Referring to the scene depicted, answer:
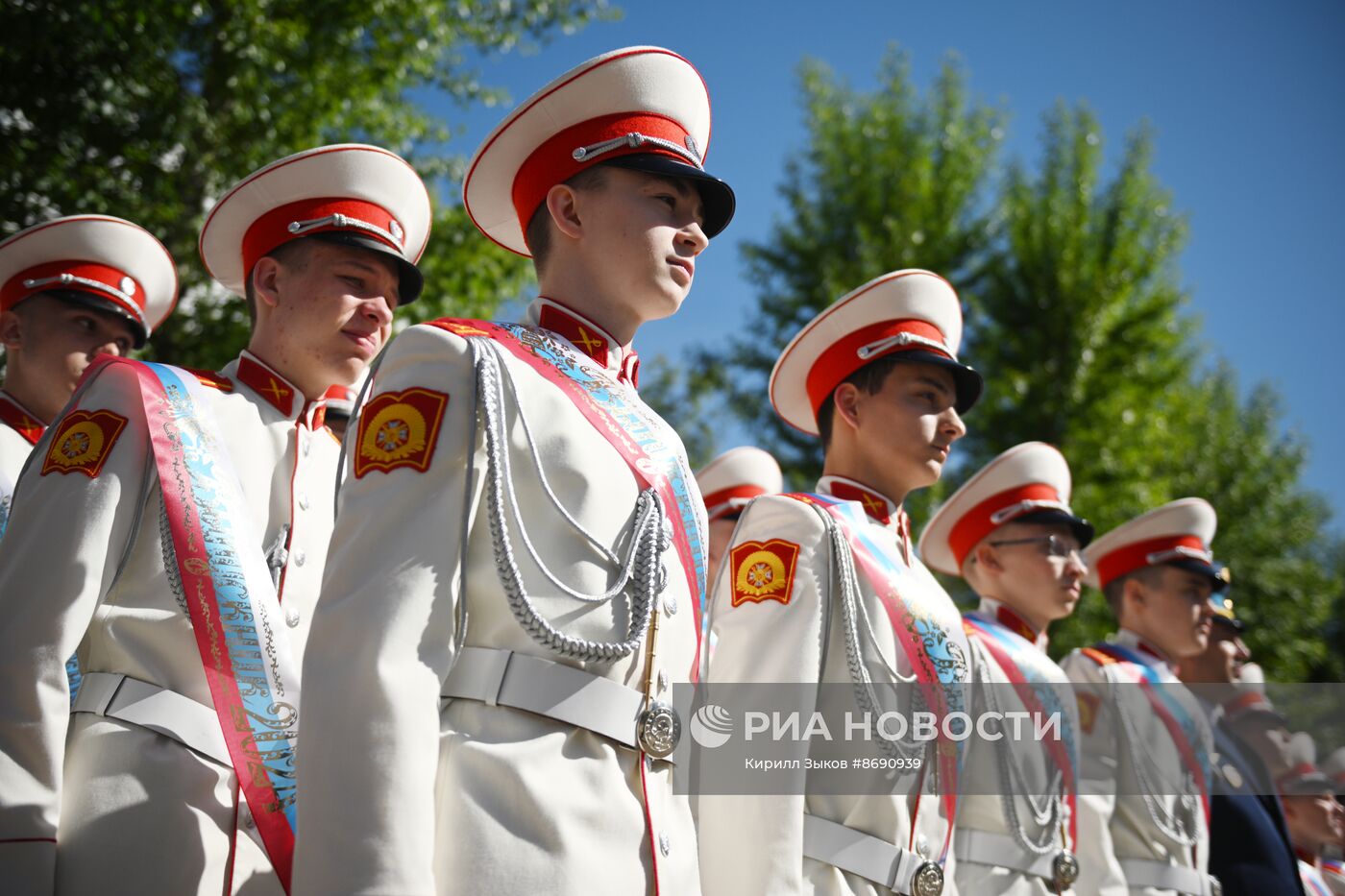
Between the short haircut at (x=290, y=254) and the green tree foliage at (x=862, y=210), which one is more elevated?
the green tree foliage at (x=862, y=210)

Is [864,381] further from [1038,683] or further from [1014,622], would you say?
[1014,622]

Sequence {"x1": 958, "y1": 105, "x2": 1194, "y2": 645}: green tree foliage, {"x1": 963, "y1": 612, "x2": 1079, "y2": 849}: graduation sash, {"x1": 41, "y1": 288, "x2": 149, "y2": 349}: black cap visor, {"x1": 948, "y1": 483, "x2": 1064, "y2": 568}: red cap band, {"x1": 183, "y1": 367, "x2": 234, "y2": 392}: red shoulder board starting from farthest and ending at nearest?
1. {"x1": 958, "y1": 105, "x2": 1194, "y2": 645}: green tree foliage
2. {"x1": 948, "y1": 483, "x2": 1064, "y2": 568}: red cap band
3. {"x1": 963, "y1": 612, "x2": 1079, "y2": 849}: graduation sash
4. {"x1": 41, "y1": 288, "x2": 149, "y2": 349}: black cap visor
5. {"x1": 183, "y1": 367, "x2": 234, "y2": 392}: red shoulder board

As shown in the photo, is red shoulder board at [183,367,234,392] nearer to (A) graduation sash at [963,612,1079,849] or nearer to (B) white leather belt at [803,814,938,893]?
(B) white leather belt at [803,814,938,893]

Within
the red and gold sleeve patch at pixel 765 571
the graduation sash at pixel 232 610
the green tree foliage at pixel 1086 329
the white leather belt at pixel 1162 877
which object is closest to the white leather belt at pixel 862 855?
the red and gold sleeve patch at pixel 765 571

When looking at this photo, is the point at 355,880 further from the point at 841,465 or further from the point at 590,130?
the point at 841,465

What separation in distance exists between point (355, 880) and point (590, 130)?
1.65 metres

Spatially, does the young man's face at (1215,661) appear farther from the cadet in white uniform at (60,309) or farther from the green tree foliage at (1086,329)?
the green tree foliage at (1086,329)

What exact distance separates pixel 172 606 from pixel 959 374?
8.75 ft

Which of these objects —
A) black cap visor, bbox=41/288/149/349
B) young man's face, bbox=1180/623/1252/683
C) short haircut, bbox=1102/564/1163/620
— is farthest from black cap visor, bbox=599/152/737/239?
young man's face, bbox=1180/623/1252/683

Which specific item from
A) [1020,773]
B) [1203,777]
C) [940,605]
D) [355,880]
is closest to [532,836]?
[355,880]

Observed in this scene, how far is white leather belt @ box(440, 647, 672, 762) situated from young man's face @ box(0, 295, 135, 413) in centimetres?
258

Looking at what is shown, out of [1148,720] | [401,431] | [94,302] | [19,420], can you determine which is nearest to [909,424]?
[401,431]

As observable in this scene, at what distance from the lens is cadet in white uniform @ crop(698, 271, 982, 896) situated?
3293mm

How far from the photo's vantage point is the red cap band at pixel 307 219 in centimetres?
349
